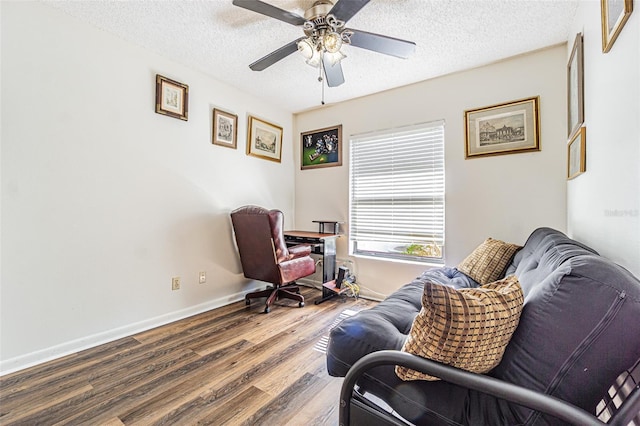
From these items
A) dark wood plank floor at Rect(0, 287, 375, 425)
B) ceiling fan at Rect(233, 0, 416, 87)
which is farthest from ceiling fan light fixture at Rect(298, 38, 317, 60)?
dark wood plank floor at Rect(0, 287, 375, 425)

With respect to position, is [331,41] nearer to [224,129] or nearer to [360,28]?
[360,28]

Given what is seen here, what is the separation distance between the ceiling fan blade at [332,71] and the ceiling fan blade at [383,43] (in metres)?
0.22

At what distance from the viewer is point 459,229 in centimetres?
277

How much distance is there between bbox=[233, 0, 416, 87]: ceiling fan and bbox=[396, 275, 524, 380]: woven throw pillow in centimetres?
167

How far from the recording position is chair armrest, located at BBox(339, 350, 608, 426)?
22.9 inches

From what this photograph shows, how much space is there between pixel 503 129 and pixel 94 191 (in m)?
3.56

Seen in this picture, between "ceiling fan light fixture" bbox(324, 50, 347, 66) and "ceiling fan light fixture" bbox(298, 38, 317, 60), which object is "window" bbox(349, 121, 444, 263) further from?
"ceiling fan light fixture" bbox(298, 38, 317, 60)

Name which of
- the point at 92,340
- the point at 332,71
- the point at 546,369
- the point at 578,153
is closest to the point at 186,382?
the point at 92,340

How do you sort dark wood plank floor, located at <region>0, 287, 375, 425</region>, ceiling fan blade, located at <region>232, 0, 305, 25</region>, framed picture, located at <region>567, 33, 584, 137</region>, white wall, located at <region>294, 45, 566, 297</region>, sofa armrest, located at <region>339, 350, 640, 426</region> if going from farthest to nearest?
white wall, located at <region>294, 45, 566, 297</region> < framed picture, located at <region>567, 33, 584, 137</region> < ceiling fan blade, located at <region>232, 0, 305, 25</region> < dark wood plank floor, located at <region>0, 287, 375, 425</region> < sofa armrest, located at <region>339, 350, 640, 426</region>

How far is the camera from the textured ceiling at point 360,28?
189 cm

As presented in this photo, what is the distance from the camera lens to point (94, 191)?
2.12 m

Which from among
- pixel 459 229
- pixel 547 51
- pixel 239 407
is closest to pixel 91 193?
pixel 239 407

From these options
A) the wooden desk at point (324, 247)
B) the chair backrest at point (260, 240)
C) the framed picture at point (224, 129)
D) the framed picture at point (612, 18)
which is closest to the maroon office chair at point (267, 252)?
the chair backrest at point (260, 240)

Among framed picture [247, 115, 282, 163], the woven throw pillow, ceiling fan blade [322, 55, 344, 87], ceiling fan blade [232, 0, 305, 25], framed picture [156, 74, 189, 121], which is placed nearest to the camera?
the woven throw pillow
